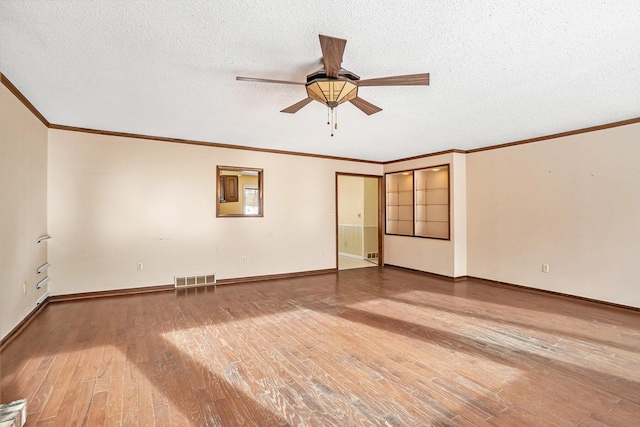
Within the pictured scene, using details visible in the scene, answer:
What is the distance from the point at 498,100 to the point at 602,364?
254cm

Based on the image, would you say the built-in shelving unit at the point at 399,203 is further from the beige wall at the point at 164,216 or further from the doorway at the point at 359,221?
the beige wall at the point at 164,216

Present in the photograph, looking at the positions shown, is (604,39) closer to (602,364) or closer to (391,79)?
(391,79)

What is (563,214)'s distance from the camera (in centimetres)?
452

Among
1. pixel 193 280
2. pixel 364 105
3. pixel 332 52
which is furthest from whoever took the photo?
pixel 193 280

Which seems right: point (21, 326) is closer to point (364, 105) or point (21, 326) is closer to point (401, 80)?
point (364, 105)

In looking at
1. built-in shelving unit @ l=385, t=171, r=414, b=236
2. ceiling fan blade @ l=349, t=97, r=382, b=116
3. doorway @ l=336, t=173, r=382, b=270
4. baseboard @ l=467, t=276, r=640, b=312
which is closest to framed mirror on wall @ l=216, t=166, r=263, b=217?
doorway @ l=336, t=173, r=382, b=270

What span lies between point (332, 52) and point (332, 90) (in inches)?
17.3

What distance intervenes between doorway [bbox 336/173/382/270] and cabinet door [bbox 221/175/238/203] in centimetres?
263

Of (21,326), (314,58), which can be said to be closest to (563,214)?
(314,58)

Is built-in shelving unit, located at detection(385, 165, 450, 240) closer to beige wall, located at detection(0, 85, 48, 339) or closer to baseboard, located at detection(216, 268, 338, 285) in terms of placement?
baseboard, located at detection(216, 268, 338, 285)

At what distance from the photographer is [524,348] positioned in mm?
2828

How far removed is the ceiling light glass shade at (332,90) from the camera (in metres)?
2.36

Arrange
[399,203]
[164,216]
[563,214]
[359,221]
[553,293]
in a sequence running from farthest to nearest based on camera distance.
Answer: [359,221] → [399,203] → [164,216] → [553,293] → [563,214]

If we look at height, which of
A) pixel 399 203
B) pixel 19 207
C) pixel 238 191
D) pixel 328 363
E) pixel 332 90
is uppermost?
pixel 332 90
